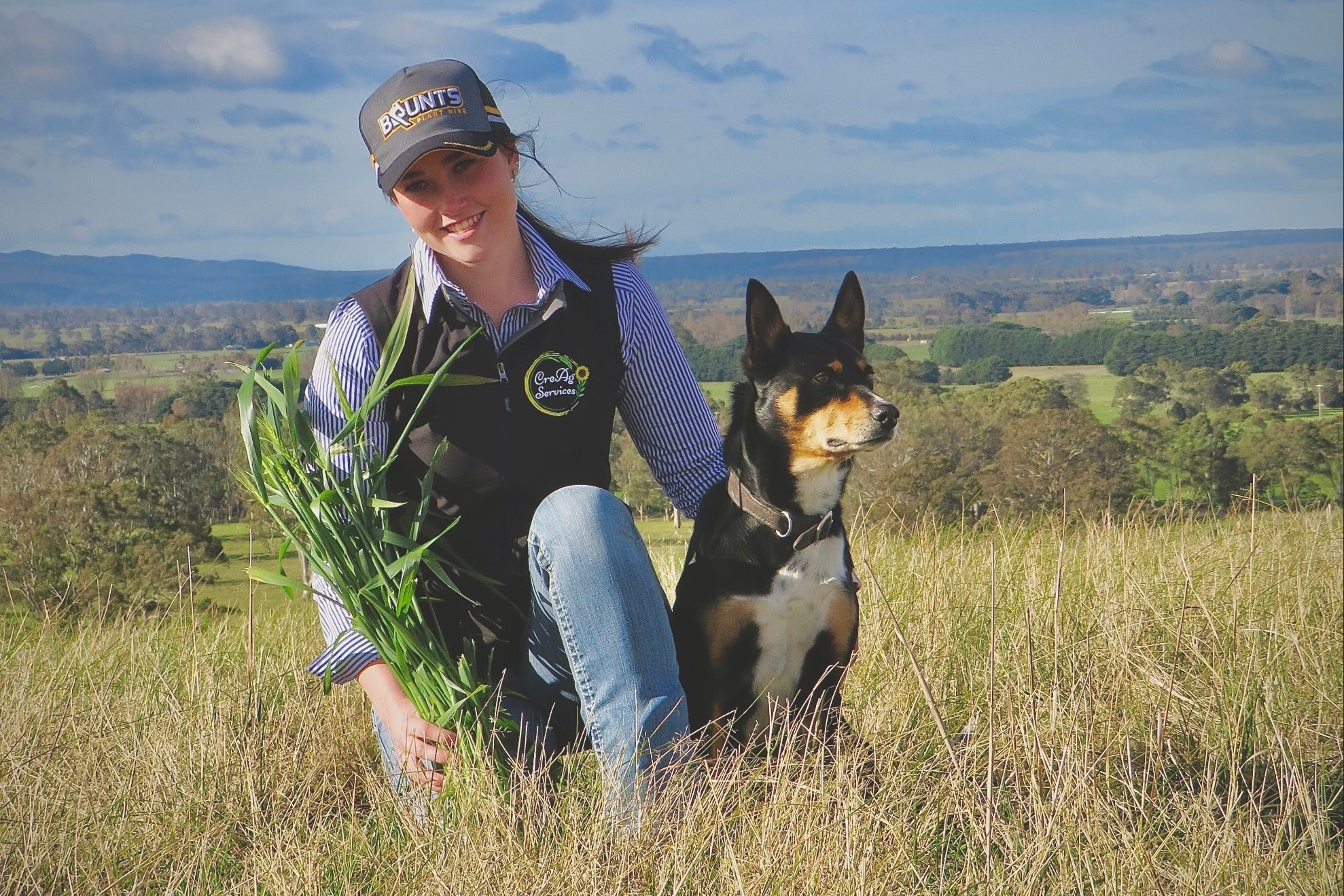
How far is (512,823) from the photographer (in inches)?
87.3

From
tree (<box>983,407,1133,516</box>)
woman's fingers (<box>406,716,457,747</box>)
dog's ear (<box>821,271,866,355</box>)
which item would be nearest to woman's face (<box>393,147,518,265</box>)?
dog's ear (<box>821,271,866,355</box>)

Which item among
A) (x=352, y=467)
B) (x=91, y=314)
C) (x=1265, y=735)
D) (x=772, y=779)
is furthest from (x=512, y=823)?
(x=91, y=314)

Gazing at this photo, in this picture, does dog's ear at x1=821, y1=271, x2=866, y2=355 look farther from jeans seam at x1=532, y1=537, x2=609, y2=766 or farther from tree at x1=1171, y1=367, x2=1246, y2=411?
tree at x1=1171, y1=367, x2=1246, y2=411

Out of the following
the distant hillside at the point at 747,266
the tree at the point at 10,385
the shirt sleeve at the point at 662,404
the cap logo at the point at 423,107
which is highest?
the distant hillside at the point at 747,266

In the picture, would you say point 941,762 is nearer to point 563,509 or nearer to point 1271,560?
point 563,509

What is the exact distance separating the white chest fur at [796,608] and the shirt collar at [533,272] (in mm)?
925

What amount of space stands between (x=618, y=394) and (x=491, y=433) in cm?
41

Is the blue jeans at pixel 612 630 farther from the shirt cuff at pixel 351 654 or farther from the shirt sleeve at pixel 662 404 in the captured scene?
the shirt sleeve at pixel 662 404

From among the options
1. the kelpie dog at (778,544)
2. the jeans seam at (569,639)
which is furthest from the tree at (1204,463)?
the jeans seam at (569,639)

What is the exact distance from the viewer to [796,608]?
9.41ft

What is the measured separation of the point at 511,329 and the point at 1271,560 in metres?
3.22

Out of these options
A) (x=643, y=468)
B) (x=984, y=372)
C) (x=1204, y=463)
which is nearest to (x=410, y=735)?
(x=643, y=468)

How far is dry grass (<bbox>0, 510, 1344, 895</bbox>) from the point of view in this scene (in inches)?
86.1

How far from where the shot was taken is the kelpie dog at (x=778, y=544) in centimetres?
287
